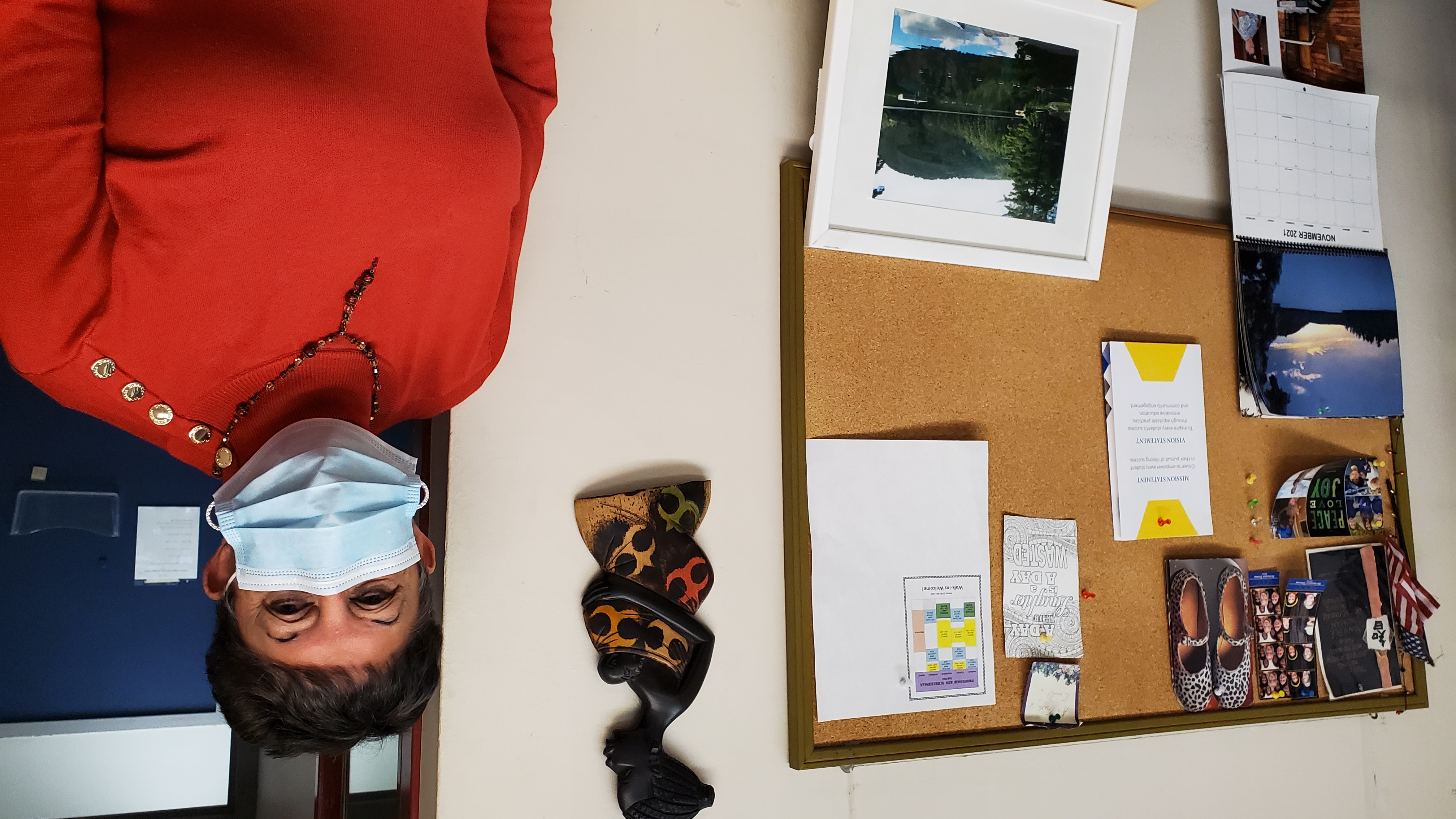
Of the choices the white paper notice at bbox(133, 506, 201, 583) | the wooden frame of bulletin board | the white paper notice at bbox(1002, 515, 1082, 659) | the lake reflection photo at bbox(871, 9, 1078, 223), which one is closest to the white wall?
the white paper notice at bbox(133, 506, 201, 583)

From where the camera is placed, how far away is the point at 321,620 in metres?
0.66

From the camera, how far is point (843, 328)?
96 cm

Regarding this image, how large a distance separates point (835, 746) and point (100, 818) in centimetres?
122

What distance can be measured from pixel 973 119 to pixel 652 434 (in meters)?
0.55

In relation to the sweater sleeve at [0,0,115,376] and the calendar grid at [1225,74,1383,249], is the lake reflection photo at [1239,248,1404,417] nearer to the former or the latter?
the calendar grid at [1225,74,1383,249]

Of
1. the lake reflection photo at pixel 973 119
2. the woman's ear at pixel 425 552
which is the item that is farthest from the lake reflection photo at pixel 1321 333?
the woman's ear at pixel 425 552

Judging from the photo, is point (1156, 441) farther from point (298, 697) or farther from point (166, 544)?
point (166, 544)

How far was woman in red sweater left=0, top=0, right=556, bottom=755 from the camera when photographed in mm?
544

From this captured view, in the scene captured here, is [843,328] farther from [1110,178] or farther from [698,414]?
[1110,178]

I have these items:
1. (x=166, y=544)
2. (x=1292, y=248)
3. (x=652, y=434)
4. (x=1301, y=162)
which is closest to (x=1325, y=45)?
(x=1301, y=162)

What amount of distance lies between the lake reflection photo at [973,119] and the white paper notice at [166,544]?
119cm

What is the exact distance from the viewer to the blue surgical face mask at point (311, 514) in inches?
24.3

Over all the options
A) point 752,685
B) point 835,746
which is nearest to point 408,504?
point 752,685

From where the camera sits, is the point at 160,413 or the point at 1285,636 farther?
the point at 1285,636
